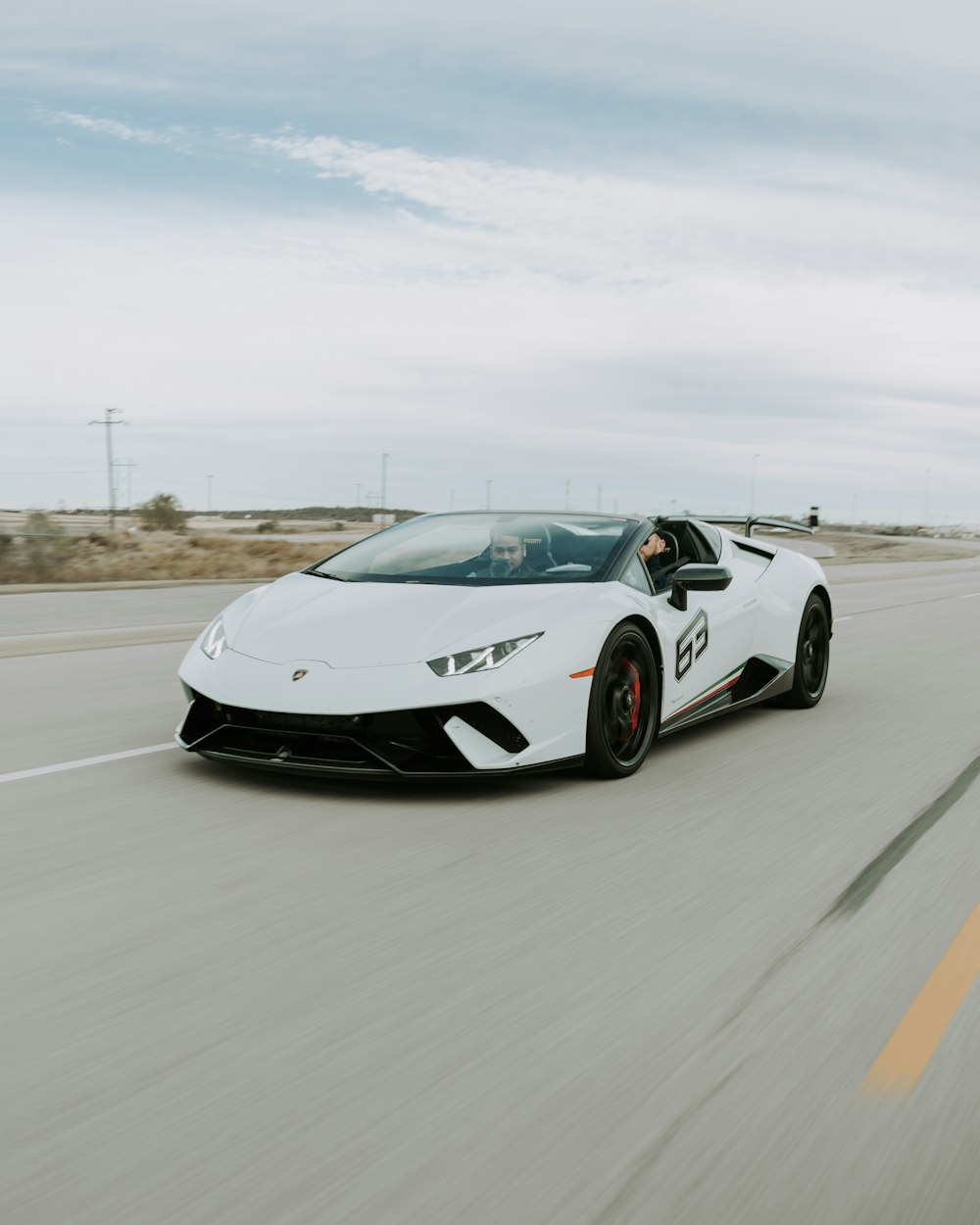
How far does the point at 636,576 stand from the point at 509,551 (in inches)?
26.1

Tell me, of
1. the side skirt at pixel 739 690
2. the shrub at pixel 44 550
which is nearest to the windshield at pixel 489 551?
the side skirt at pixel 739 690

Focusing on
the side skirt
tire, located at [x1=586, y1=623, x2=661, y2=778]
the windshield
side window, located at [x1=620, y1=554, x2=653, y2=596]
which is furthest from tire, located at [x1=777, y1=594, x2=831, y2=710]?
tire, located at [x1=586, y1=623, x2=661, y2=778]

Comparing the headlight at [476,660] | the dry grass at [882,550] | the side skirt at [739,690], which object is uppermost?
the headlight at [476,660]

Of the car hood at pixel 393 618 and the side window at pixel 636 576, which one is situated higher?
the side window at pixel 636 576

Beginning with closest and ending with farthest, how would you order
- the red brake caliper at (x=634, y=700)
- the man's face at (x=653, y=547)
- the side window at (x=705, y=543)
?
the red brake caliper at (x=634, y=700) < the man's face at (x=653, y=547) < the side window at (x=705, y=543)

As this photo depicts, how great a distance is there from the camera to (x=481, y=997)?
3.48 metres

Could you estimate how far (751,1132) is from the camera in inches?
108

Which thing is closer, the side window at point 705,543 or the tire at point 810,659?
the side window at point 705,543

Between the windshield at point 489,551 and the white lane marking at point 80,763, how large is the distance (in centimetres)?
120

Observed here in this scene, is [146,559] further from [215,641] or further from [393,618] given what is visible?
[393,618]

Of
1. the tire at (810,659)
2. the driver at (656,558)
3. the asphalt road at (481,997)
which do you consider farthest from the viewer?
the tire at (810,659)

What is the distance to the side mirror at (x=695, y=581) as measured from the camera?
6832 millimetres

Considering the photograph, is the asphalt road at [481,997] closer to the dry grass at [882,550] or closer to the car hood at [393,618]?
the car hood at [393,618]

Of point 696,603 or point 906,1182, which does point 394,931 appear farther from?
point 696,603
